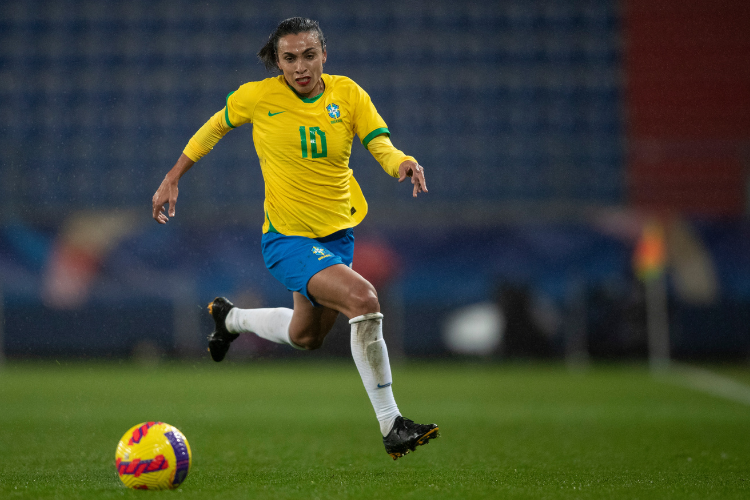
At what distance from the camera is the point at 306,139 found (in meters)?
4.76

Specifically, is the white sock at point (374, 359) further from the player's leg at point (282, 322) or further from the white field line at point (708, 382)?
the white field line at point (708, 382)

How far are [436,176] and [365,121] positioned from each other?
10.5 metres

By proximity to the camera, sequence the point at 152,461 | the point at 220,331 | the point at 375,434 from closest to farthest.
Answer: the point at 152,461 → the point at 220,331 → the point at 375,434

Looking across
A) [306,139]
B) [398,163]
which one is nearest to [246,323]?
[306,139]

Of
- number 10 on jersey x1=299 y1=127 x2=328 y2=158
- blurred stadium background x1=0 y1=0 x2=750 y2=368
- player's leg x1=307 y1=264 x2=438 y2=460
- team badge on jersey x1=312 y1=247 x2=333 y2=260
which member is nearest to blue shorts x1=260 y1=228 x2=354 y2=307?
team badge on jersey x1=312 y1=247 x2=333 y2=260

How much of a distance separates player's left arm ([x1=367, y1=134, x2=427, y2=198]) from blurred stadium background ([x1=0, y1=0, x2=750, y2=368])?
794 centimetres

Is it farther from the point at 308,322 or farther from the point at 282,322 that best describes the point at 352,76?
the point at 308,322

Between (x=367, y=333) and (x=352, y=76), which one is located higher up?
(x=352, y=76)

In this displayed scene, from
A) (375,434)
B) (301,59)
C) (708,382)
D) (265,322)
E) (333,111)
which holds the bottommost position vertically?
(708,382)

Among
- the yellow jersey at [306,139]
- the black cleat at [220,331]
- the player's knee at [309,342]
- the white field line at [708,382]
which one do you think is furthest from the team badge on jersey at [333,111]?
the white field line at [708,382]

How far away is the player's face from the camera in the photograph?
15.1ft

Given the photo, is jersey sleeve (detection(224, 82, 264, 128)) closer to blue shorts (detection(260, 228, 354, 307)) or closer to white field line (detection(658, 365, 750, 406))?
blue shorts (detection(260, 228, 354, 307))

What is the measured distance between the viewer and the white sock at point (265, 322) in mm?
5305

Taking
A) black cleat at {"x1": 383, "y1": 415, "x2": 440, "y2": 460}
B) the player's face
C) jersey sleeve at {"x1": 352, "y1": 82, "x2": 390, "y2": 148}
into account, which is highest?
the player's face
